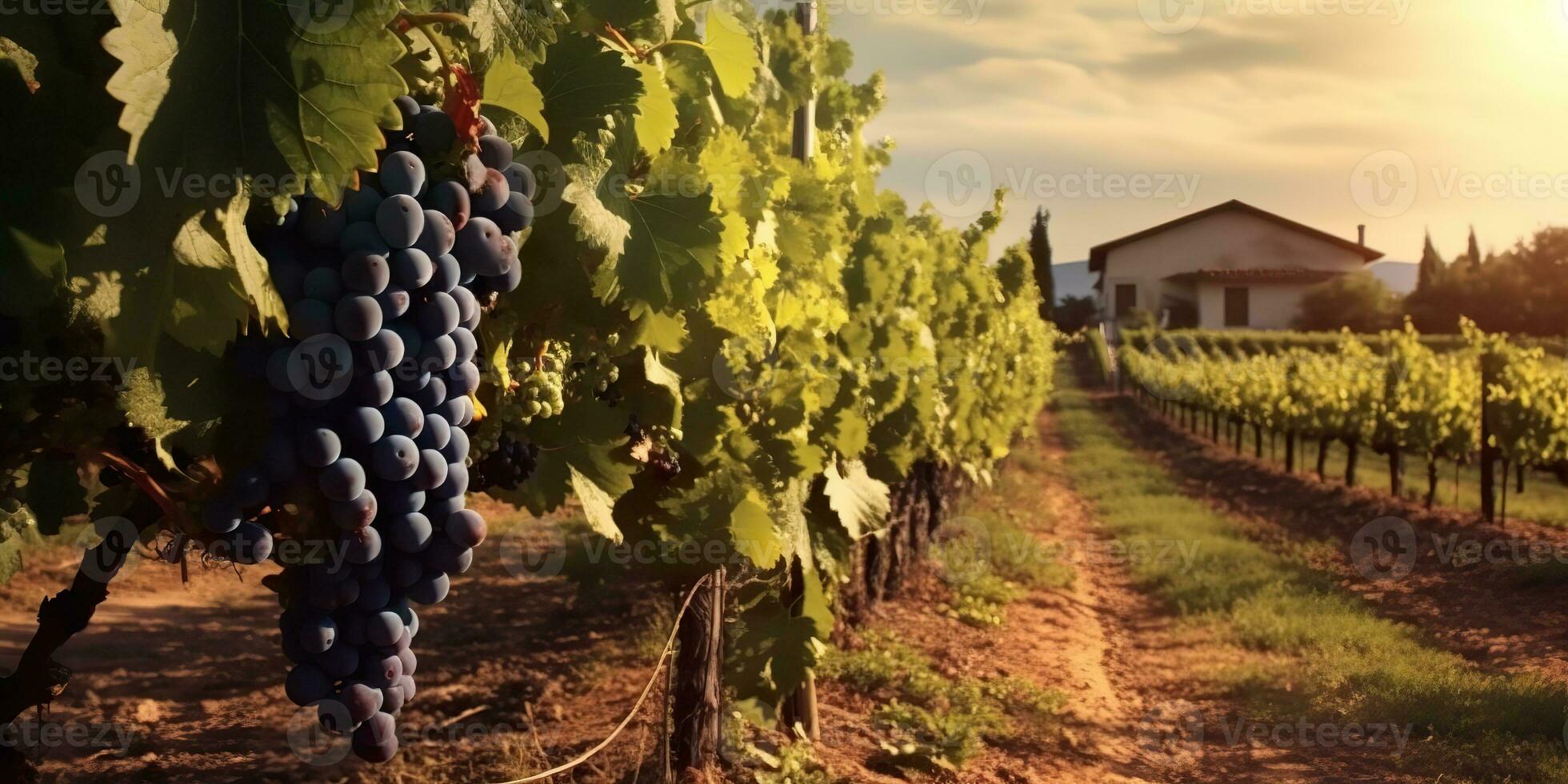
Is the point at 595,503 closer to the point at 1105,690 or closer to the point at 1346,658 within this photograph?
the point at 1105,690

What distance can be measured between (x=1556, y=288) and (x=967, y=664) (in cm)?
4771

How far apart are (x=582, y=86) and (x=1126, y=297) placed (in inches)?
2380

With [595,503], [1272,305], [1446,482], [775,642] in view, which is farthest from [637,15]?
[1272,305]

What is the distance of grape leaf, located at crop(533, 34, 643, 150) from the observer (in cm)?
239

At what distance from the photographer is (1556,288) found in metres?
46.2

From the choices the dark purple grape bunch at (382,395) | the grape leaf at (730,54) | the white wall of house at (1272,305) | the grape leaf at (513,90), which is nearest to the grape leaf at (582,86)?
the grape leaf at (513,90)

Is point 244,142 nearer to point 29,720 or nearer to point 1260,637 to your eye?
point 29,720

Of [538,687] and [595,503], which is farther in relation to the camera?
[538,687]

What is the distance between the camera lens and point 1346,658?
782cm

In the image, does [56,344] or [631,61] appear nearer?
[56,344]

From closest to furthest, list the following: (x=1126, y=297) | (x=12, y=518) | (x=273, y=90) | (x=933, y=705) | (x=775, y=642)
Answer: (x=273, y=90), (x=12, y=518), (x=775, y=642), (x=933, y=705), (x=1126, y=297)

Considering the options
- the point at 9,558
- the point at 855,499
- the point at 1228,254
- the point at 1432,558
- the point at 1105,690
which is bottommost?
the point at 1105,690

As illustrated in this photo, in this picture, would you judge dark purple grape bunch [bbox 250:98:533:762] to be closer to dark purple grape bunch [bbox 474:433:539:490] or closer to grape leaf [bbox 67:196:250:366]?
grape leaf [bbox 67:196:250:366]

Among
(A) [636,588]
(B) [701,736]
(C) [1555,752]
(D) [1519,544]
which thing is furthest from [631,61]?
(D) [1519,544]
